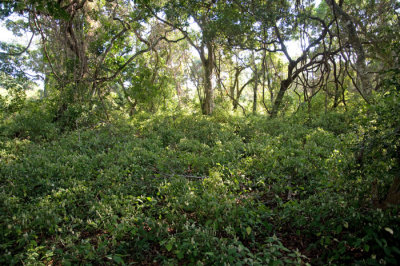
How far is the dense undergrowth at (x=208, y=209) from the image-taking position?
246cm

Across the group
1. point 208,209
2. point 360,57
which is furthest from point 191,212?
point 360,57

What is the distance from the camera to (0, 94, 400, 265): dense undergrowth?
2.46 m

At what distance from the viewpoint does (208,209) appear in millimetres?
3158

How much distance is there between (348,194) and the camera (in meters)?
2.95

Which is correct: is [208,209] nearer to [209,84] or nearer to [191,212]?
[191,212]

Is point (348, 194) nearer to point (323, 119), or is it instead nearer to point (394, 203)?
point (394, 203)

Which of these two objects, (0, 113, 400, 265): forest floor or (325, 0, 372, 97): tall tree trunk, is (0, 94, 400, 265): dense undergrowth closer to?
(0, 113, 400, 265): forest floor

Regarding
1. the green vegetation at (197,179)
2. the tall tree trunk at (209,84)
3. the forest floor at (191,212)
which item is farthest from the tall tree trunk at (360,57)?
Answer: the tall tree trunk at (209,84)

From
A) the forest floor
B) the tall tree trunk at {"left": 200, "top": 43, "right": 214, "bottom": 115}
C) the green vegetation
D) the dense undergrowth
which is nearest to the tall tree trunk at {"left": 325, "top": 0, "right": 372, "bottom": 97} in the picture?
the green vegetation

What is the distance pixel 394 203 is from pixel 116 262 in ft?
9.62

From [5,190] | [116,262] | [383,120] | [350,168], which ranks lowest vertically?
[116,262]

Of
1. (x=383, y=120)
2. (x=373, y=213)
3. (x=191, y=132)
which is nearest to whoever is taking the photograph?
(x=373, y=213)

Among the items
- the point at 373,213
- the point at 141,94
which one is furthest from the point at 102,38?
the point at 373,213

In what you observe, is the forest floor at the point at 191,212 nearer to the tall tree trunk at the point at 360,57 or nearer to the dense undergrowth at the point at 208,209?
the dense undergrowth at the point at 208,209
